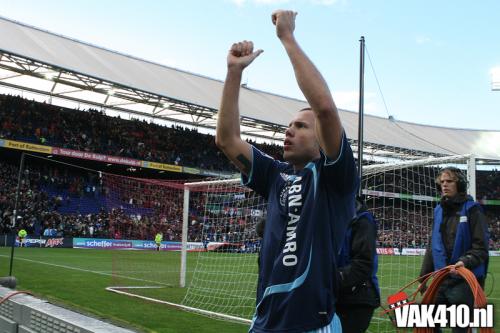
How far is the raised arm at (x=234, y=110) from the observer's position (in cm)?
238

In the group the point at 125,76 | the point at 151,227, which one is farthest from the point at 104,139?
the point at 151,227

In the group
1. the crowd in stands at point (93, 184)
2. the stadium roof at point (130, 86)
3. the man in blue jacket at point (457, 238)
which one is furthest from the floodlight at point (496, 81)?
the man in blue jacket at point (457, 238)

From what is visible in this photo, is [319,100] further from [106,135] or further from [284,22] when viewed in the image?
[106,135]

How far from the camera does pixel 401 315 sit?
13.1 feet

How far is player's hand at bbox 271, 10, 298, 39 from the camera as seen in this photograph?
203 cm

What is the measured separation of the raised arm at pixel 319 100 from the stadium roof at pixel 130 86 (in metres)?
24.6

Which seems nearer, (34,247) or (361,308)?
(361,308)

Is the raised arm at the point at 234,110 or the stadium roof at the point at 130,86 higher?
the stadium roof at the point at 130,86

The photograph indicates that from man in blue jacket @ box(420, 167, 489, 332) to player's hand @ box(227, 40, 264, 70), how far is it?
2.64 metres

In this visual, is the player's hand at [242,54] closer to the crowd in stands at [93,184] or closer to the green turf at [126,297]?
the green turf at [126,297]

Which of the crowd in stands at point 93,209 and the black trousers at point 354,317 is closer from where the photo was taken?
the black trousers at point 354,317

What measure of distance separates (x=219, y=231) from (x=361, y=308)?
12764 mm

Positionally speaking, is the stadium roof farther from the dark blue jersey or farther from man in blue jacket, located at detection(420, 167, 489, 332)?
the dark blue jersey

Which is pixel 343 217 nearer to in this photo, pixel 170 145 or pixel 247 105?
pixel 247 105
